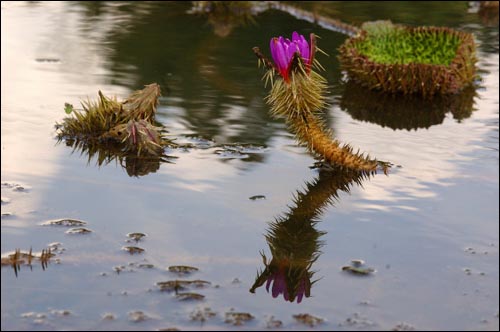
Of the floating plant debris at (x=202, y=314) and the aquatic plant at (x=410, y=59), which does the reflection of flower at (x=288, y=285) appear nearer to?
the floating plant debris at (x=202, y=314)

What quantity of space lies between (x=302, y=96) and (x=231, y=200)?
865 mm

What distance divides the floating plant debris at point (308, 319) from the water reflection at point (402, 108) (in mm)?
4113

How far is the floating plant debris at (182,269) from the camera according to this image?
4902 mm

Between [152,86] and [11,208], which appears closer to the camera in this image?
[11,208]

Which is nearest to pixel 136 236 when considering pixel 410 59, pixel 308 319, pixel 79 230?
pixel 79 230

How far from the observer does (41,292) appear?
4574mm

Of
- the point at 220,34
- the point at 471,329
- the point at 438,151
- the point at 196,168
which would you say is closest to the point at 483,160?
the point at 438,151

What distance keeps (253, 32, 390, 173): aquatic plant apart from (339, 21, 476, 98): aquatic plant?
247 cm

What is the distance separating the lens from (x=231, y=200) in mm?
6102

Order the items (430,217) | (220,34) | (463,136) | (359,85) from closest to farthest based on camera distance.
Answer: (430,217) → (463,136) → (359,85) → (220,34)

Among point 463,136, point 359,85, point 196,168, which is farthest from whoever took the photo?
point 359,85

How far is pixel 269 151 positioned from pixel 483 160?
64.5 inches

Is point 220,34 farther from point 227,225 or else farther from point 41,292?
point 41,292

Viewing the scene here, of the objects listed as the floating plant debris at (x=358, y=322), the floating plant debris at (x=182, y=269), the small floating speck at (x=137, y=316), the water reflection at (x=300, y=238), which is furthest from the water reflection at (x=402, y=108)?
the small floating speck at (x=137, y=316)
